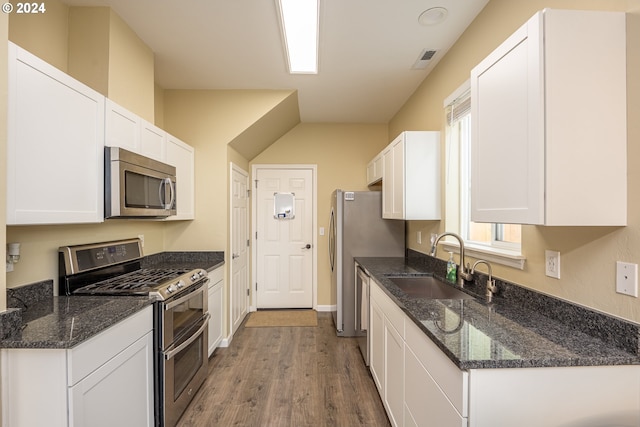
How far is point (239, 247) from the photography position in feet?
12.4

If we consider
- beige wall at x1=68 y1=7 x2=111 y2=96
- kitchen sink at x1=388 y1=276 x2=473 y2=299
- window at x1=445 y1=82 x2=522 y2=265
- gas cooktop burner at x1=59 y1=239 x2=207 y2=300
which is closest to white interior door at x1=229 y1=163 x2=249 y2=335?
gas cooktop burner at x1=59 y1=239 x2=207 y2=300

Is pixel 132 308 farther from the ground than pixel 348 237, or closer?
closer

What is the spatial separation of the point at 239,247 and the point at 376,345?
207 centimetres

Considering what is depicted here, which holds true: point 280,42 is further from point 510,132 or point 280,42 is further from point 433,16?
point 510,132

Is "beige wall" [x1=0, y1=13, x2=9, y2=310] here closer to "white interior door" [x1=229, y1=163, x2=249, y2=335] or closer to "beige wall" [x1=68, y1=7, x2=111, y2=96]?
"beige wall" [x1=68, y1=7, x2=111, y2=96]

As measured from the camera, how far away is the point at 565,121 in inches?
43.3

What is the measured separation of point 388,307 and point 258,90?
2.54 metres

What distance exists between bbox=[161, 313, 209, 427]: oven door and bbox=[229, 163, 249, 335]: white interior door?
878mm

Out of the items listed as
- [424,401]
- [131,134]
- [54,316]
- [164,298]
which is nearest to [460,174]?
[424,401]

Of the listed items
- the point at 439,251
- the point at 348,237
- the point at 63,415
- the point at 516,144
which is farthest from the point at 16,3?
the point at 439,251

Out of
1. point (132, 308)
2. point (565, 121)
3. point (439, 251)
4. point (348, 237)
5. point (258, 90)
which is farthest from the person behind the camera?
point (348, 237)

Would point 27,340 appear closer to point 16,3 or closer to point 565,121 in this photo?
point 16,3

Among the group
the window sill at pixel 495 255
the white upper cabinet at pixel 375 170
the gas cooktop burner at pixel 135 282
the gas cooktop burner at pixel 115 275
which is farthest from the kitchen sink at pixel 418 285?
the gas cooktop burner at pixel 135 282

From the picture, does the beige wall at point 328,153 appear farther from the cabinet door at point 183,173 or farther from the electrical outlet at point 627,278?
the electrical outlet at point 627,278
